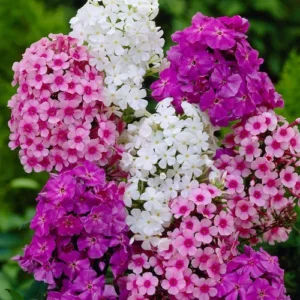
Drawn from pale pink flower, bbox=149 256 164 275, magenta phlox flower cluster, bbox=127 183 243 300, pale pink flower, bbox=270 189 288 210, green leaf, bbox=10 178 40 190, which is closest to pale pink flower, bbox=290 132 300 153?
pale pink flower, bbox=270 189 288 210

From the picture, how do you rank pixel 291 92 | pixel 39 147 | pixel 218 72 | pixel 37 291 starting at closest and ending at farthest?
pixel 218 72
pixel 39 147
pixel 37 291
pixel 291 92

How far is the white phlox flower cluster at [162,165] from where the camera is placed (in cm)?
204

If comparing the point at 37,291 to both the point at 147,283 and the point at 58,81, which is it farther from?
the point at 58,81

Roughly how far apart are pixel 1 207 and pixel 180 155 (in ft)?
6.61

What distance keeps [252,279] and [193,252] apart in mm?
157

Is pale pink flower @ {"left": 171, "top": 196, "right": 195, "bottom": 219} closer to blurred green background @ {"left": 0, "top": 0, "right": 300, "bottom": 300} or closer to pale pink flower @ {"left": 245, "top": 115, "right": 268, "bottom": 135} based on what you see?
pale pink flower @ {"left": 245, "top": 115, "right": 268, "bottom": 135}

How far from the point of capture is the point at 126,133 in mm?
2232

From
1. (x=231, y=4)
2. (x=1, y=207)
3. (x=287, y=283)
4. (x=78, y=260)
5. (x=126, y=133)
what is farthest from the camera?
(x=231, y=4)

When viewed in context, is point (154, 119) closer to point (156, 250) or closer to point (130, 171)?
point (130, 171)

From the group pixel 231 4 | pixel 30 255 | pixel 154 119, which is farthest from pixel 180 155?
pixel 231 4

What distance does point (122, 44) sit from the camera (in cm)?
218

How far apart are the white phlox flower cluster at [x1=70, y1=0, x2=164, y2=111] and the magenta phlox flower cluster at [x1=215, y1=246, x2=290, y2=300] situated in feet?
1.60

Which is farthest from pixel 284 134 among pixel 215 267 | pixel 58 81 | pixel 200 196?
pixel 58 81

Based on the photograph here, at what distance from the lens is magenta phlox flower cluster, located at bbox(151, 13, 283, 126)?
2.07 m
